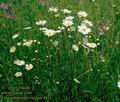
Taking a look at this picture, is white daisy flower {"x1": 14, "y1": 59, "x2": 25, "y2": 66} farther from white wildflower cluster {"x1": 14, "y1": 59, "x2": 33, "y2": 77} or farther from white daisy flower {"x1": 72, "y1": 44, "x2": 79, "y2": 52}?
white daisy flower {"x1": 72, "y1": 44, "x2": 79, "y2": 52}

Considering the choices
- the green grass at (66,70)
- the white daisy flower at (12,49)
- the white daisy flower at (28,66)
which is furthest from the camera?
the white daisy flower at (12,49)

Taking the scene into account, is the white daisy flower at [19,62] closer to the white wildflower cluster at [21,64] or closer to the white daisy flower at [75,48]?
the white wildflower cluster at [21,64]

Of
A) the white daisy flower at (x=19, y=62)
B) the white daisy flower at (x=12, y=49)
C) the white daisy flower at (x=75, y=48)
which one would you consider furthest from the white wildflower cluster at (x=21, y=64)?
the white daisy flower at (x=75, y=48)

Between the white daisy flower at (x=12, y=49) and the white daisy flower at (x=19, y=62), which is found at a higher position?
the white daisy flower at (x=12, y=49)

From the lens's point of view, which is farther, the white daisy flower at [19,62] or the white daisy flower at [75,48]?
the white daisy flower at [19,62]

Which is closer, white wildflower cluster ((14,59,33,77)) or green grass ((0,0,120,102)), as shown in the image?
green grass ((0,0,120,102))

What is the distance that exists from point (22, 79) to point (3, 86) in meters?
0.23

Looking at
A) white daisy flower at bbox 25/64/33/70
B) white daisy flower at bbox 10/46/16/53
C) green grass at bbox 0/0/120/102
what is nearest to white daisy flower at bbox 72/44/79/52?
green grass at bbox 0/0/120/102

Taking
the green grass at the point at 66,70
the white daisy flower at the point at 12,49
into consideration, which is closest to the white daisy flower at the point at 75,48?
the green grass at the point at 66,70

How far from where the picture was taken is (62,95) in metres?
4.07

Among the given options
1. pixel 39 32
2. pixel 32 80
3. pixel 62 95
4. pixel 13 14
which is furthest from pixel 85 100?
pixel 13 14

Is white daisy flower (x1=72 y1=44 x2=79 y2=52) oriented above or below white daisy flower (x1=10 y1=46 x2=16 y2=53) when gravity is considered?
below

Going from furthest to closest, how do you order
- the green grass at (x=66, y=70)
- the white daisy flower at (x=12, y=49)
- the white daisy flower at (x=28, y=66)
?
1. the white daisy flower at (x=12, y=49)
2. the white daisy flower at (x=28, y=66)
3. the green grass at (x=66, y=70)

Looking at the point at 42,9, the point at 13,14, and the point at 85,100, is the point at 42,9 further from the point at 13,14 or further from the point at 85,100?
the point at 85,100
